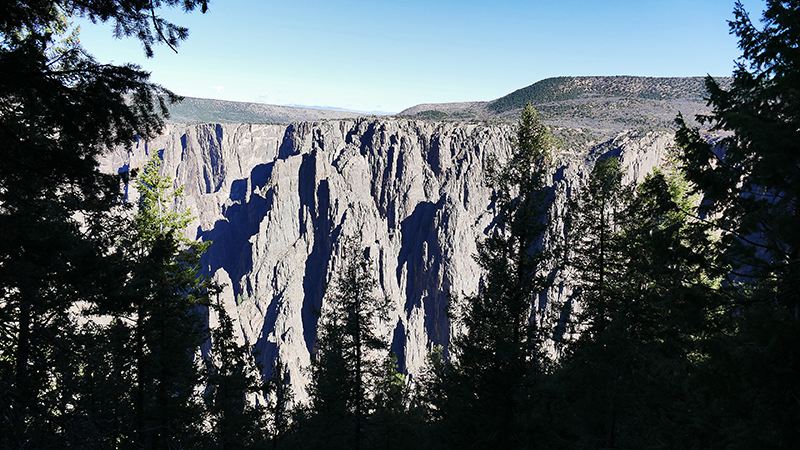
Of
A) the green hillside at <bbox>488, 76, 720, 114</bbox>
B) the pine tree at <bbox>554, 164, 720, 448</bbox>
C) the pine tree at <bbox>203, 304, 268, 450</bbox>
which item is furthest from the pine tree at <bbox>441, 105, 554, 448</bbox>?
the green hillside at <bbox>488, 76, 720, 114</bbox>

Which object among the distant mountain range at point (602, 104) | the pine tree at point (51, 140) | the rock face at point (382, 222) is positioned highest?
the distant mountain range at point (602, 104)

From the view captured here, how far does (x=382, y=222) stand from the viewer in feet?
350

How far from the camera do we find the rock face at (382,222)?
3642 inches

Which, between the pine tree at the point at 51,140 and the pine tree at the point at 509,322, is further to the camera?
the pine tree at the point at 509,322

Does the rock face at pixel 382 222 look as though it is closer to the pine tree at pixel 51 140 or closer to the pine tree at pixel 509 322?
the pine tree at pixel 509 322

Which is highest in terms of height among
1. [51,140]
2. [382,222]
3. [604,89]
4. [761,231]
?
[604,89]

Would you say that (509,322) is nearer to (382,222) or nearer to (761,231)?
(761,231)

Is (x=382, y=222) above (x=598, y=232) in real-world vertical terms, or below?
below

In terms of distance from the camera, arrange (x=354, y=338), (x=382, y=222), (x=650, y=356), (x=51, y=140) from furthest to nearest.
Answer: (x=382, y=222), (x=354, y=338), (x=650, y=356), (x=51, y=140)

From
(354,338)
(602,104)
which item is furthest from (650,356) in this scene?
(602,104)

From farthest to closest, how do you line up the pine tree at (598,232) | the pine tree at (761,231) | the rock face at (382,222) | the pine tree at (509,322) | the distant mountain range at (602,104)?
the distant mountain range at (602,104) → the rock face at (382,222) → the pine tree at (598,232) → the pine tree at (509,322) → the pine tree at (761,231)

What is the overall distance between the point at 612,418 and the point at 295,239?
106 m

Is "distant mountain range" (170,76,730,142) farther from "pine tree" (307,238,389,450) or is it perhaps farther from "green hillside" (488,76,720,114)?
"pine tree" (307,238,389,450)

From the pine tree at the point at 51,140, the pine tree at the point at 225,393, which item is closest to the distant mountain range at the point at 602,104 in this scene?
the pine tree at the point at 225,393
